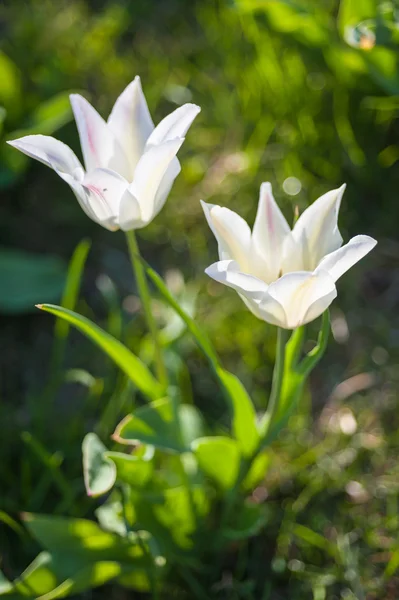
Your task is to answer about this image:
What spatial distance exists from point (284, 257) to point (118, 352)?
0.31 metres

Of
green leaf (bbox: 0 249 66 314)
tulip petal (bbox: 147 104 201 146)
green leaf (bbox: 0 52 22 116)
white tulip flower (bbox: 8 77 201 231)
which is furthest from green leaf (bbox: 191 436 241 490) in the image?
green leaf (bbox: 0 52 22 116)

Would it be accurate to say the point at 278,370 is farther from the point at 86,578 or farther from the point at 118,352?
the point at 86,578

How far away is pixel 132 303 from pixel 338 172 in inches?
25.1

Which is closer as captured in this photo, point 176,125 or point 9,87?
point 176,125

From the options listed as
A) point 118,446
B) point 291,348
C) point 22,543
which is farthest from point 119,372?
point 291,348

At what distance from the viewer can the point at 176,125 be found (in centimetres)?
94

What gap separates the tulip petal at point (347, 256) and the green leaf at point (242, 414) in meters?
0.27

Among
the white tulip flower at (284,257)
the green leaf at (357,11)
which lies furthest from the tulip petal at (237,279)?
the green leaf at (357,11)

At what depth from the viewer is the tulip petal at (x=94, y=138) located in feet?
3.34

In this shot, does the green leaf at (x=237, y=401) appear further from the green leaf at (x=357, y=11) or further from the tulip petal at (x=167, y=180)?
the green leaf at (x=357, y=11)

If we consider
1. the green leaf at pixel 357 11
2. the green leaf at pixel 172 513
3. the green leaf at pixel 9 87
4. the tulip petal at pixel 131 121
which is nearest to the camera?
the tulip petal at pixel 131 121

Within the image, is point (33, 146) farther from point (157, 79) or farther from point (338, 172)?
point (157, 79)

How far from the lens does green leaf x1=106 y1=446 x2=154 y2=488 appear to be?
3.46 ft

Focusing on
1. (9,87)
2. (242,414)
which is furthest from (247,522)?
(9,87)
